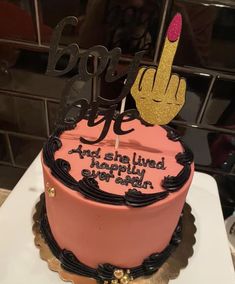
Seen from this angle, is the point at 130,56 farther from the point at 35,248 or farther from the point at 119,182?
the point at 35,248

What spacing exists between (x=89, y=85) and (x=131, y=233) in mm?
531

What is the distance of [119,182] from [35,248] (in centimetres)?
30

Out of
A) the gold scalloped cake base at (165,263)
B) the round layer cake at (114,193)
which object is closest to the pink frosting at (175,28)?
the round layer cake at (114,193)

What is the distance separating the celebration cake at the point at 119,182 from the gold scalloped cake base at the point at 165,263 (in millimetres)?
14

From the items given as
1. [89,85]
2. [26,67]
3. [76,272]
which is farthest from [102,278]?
[26,67]

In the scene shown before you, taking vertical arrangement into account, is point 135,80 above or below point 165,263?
above

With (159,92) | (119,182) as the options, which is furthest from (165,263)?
(159,92)

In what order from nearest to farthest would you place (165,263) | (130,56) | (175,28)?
1. (175,28)
2. (165,263)
3. (130,56)

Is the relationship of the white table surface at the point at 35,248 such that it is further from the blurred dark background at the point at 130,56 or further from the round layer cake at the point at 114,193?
the blurred dark background at the point at 130,56

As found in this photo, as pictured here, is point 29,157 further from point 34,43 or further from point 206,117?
point 206,117

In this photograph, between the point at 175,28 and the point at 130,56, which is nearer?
the point at 175,28

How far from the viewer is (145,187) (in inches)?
26.3

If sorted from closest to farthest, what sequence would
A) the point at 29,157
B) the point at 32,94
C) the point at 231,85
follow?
the point at 231,85
the point at 32,94
the point at 29,157

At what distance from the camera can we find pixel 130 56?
95cm
